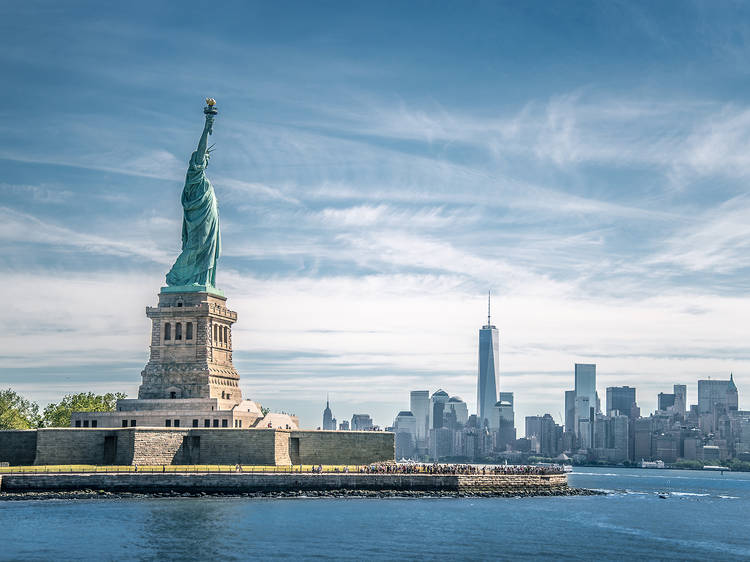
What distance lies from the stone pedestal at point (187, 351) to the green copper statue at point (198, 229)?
2147 mm

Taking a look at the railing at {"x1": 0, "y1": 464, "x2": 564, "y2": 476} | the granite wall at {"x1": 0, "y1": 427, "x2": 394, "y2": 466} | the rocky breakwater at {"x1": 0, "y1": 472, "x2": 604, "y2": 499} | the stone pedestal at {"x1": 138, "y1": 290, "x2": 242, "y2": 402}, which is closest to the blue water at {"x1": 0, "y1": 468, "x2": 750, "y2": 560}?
the rocky breakwater at {"x1": 0, "y1": 472, "x2": 604, "y2": 499}

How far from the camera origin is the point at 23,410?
135250mm

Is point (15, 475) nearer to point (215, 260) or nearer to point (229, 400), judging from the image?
point (229, 400)

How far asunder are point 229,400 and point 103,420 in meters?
12.3

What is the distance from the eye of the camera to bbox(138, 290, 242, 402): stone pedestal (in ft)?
345

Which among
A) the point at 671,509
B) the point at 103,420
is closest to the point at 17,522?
the point at 103,420

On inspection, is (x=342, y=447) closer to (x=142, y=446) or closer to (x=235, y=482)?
(x=235, y=482)

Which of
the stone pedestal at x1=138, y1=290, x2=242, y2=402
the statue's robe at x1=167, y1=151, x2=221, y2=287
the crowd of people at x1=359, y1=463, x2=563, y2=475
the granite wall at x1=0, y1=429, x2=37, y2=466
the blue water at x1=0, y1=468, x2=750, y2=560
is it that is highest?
the statue's robe at x1=167, y1=151, x2=221, y2=287

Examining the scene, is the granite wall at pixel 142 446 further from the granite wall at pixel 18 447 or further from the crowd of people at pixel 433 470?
the crowd of people at pixel 433 470

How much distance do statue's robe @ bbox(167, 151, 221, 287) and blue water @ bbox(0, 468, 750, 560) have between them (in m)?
29.5

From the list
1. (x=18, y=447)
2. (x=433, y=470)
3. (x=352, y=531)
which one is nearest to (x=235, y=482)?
(x=18, y=447)

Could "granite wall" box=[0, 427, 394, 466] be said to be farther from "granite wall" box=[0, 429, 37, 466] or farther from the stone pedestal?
the stone pedestal

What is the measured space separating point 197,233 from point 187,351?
1242 centimetres

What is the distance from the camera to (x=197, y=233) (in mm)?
110312
